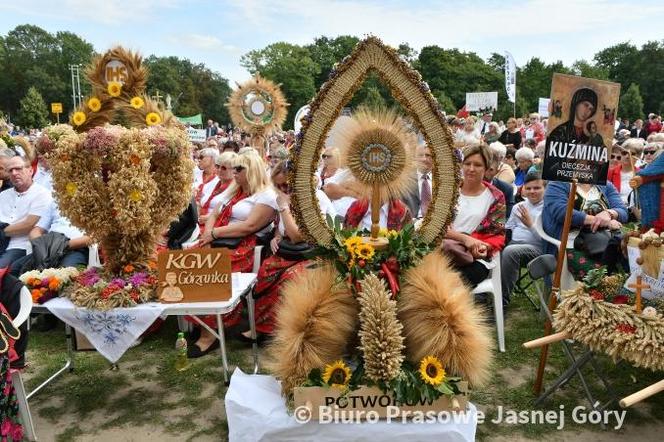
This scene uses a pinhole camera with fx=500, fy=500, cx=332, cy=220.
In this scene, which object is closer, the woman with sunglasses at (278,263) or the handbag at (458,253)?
the handbag at (458,253)

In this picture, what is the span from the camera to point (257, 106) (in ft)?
31.0

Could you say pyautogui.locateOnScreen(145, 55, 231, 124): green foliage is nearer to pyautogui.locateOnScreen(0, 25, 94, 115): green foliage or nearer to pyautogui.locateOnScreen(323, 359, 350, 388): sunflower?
pyautogui.locateOnScreen(0, 25, 94, 115): green foliage

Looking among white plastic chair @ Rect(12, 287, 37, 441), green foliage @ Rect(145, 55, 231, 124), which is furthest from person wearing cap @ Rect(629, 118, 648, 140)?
green foliage @ Rect(145, 55, 231, 124)

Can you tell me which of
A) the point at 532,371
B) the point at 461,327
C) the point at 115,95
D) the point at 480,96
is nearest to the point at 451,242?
the point at 532,371

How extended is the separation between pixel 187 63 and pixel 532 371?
69.4 meters

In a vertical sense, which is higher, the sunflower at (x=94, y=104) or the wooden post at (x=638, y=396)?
the sunflower at (x=94, y=104)

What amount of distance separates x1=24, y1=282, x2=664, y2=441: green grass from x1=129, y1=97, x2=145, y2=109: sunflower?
6.37 feet

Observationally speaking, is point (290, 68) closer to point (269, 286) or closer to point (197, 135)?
point (197, 135)

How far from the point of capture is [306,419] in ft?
8.47

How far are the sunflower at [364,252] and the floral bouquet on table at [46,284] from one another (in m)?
2.06

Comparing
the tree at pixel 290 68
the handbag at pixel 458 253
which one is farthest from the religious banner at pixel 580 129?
the tree at pixel 290 68

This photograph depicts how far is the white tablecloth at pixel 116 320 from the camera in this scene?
3086mm

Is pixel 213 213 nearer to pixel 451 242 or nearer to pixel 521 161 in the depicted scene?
pixel 451 242

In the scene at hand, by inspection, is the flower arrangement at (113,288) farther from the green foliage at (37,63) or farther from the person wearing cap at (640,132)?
the green foliage at (37,63)
